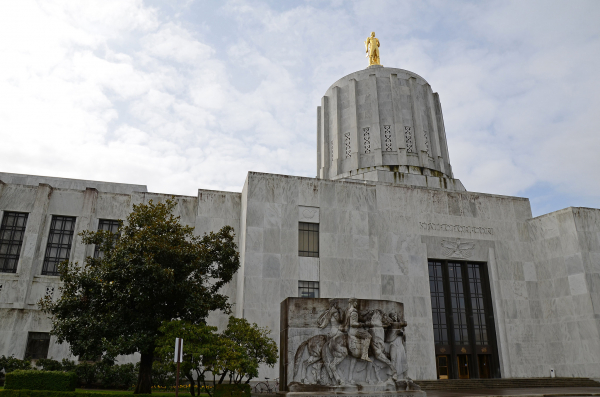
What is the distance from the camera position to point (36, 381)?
62.1ft

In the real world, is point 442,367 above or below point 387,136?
below

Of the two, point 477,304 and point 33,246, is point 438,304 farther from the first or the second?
point 33,246

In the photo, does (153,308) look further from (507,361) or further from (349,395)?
(507,361)

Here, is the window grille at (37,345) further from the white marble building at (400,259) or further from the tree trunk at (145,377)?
the tree trunk at (145,377)

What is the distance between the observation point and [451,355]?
32844 millimetres

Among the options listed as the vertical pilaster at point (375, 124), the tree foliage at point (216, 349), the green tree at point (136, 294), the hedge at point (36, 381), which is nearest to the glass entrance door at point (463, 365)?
the vertical pilaster at point (375, 124)

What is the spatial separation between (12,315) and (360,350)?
24717 mm

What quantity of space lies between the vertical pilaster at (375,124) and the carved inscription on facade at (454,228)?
747 centimetres

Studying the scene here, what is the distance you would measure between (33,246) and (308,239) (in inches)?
765

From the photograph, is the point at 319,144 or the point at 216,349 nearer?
the point at 216,349

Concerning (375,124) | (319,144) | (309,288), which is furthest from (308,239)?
(319,144)

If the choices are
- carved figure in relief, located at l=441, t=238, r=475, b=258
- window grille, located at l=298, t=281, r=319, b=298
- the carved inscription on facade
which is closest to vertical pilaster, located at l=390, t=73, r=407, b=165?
the carved inscription on facade

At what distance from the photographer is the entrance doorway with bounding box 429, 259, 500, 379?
1293 inches

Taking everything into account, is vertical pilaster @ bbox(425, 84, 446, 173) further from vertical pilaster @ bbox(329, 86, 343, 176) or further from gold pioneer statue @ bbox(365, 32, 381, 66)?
vertical pilaster @ bbox(329, 86, 343, 176)
